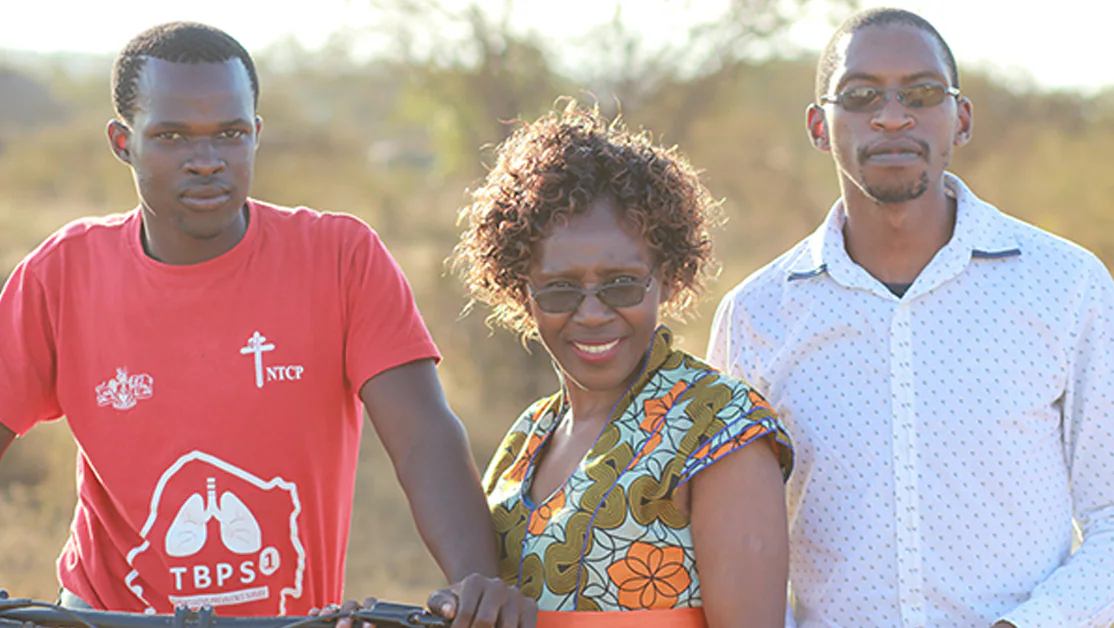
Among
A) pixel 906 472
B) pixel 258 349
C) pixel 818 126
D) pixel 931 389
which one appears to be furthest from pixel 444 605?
pixel 818 126

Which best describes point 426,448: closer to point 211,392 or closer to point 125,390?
point 211,392

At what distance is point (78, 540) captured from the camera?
126 inches

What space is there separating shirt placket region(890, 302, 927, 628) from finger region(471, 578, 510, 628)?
978 millimetres

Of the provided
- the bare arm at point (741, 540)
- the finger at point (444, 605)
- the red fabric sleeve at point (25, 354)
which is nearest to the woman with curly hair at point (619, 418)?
the bare arm at point (741, 540)

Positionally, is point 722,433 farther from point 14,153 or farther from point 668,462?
point 14,153

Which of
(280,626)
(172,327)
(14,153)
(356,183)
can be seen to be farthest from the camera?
(14,153)

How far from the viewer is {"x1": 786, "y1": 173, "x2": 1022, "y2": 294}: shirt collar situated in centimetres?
303

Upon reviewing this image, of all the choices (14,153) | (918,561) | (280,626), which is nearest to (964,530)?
(918,561)

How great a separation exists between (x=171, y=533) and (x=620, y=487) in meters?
1.12

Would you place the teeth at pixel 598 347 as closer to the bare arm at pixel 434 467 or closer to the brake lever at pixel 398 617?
the bare arm at pixel 434 467

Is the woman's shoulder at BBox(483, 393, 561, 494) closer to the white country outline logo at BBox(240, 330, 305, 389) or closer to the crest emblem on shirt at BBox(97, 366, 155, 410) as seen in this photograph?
the white country outline logo at BBox(240, 330, 305, 389)

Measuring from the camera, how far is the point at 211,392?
121 inches

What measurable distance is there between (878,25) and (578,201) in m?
0.92

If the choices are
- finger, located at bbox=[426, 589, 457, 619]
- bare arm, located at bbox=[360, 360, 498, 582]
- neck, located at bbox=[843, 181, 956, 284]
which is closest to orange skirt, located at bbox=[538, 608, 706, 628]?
finger, located at bbox=[426, 589, 457, 619]
